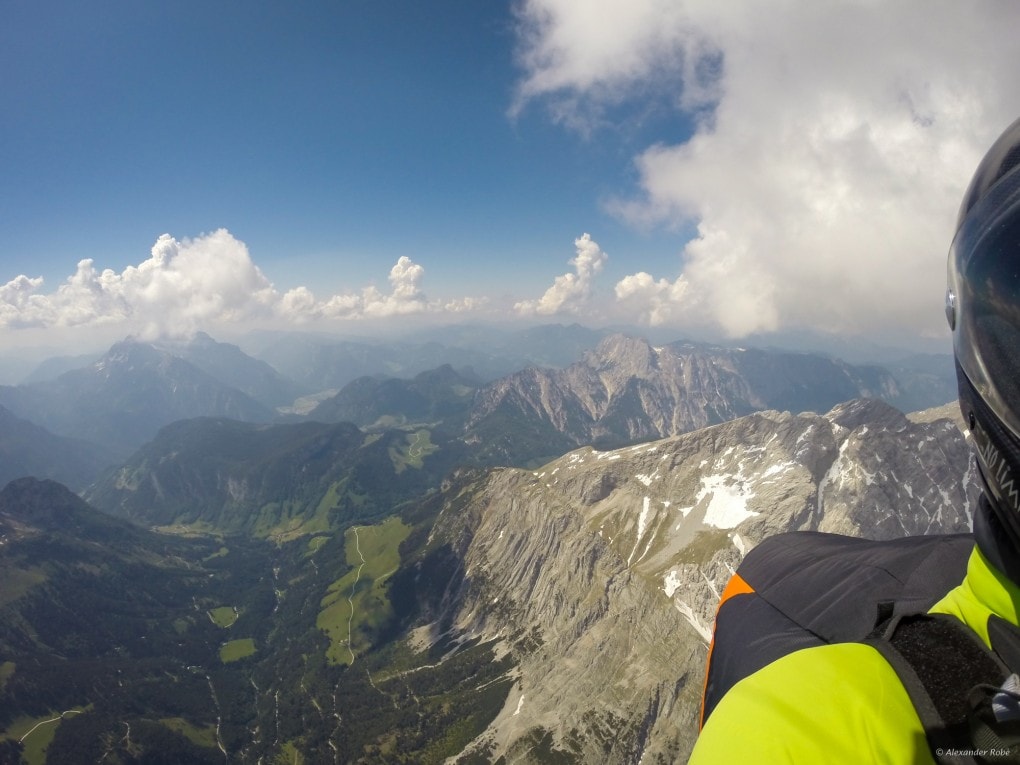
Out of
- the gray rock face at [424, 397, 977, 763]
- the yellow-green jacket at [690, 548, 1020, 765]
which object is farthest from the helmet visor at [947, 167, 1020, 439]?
the gray rock face at [424, 397, 977, 763]

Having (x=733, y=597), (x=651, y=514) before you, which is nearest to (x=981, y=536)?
(x=733, y=597)

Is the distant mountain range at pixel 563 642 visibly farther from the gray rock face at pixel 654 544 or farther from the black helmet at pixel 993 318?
the black helmet at pixel 993 318

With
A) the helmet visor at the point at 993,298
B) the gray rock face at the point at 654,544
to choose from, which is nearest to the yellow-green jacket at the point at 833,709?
the helmet visor at the point at 993,298

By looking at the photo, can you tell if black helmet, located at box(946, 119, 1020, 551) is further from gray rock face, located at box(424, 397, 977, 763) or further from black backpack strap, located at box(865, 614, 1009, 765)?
gray rock face, located at box(424, 397, 977, 763)

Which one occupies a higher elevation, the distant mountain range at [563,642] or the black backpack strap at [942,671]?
the black backpack strap at [942,671]

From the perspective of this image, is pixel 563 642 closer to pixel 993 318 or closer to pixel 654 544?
pixel 654 544

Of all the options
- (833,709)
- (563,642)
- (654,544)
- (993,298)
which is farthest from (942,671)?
(654,544)

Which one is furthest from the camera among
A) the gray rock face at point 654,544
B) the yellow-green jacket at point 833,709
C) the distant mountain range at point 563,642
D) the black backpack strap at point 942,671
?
the distant mountain range at point 563,642
